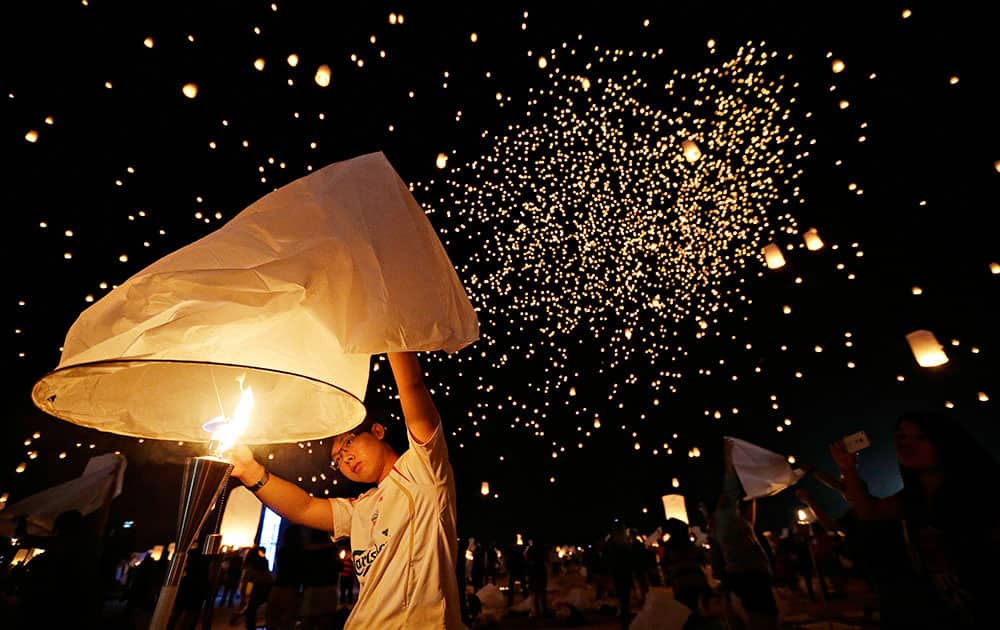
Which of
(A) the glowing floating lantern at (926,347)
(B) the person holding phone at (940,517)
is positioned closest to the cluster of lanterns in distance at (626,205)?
(A) the glowing floating lantern at (926,347)

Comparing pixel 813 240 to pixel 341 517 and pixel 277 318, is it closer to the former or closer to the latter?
pixel 341 517

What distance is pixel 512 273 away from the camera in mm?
11891

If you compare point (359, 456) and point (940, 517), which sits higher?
point (359, 456)

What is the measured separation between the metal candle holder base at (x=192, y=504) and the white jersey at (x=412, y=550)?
29.4 inches

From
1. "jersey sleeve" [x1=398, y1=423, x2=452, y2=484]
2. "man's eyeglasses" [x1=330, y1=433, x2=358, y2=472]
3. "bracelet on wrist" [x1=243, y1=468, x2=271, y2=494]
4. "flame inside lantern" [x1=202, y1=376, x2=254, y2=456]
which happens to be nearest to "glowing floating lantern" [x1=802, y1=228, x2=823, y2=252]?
"jersey sleeve" [x1=398, y1=423, x2=452, y2=484]

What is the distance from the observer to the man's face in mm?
1829

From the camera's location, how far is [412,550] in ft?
5.01

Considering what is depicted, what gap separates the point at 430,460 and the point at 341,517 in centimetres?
69

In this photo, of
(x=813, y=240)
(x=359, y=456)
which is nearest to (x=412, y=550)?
(x=359, y=456)

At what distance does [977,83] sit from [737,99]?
3477 millimetres

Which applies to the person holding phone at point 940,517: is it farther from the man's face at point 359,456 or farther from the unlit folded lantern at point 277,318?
the man's face at point 359,456

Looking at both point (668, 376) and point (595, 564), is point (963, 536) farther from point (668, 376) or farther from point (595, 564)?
point (668, 376)

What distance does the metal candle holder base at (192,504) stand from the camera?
2.54 feet

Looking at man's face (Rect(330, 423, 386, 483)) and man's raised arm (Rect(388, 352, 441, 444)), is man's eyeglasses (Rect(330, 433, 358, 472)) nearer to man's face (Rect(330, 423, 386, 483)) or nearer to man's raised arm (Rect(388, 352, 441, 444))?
man's face (Rect(330, 423, 386, 483))
